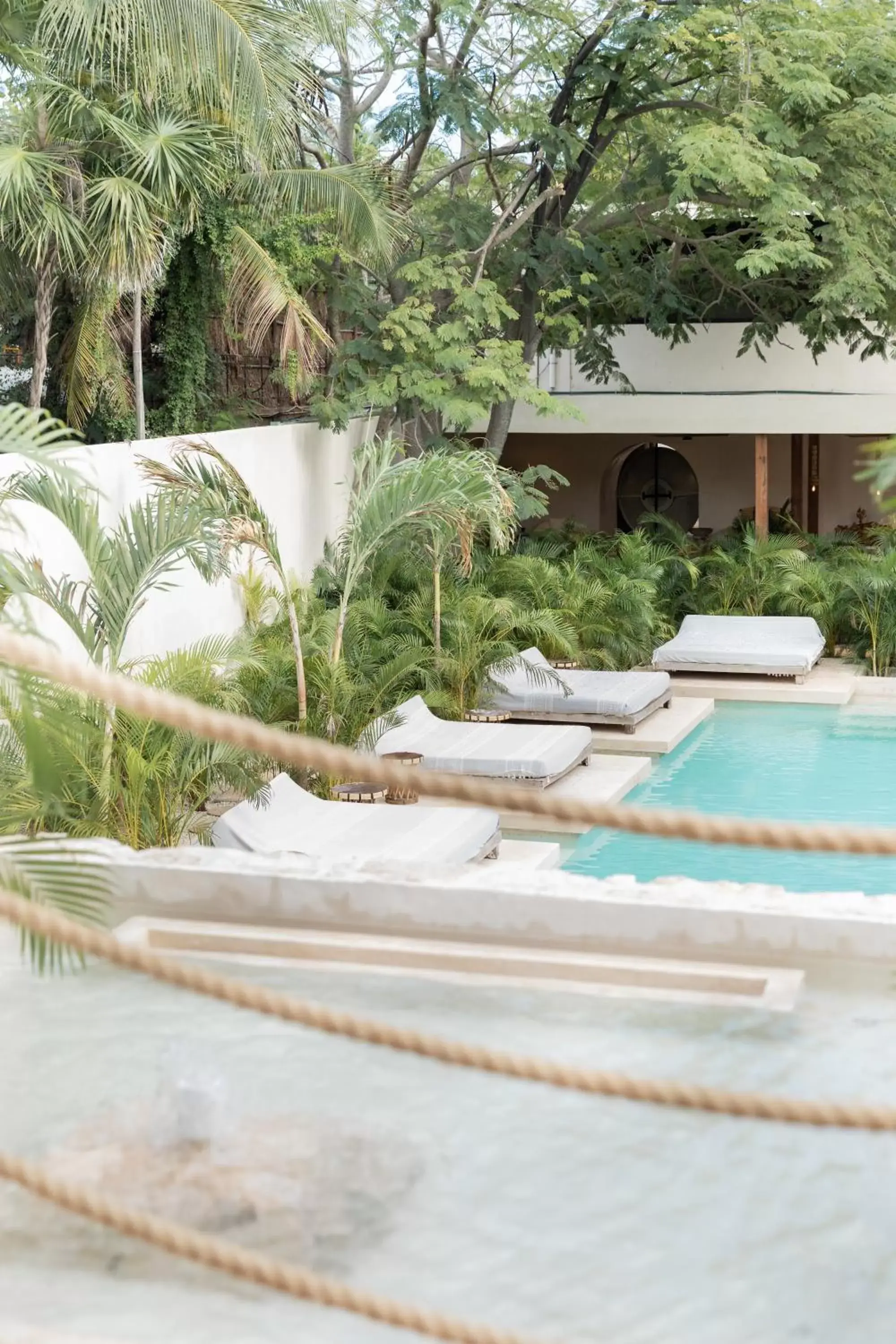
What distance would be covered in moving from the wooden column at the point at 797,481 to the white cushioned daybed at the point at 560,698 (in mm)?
10603

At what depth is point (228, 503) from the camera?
11117 millimetres

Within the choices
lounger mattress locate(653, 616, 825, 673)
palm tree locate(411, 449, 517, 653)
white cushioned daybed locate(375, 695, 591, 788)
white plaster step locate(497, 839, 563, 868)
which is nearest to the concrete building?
lounger mattress locate(653, 616, 825, 673)

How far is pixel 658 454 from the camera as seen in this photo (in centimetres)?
2591

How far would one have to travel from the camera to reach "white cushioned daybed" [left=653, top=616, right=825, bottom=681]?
15773mm

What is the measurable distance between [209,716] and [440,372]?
1450 cm

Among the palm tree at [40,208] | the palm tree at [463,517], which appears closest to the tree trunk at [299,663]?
the palm tree at [463,517]

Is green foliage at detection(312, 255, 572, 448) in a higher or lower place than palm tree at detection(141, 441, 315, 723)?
higher

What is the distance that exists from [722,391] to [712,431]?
9.84ft

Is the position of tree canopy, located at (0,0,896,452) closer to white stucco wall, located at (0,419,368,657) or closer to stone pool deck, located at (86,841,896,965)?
white stucco wall, located at (0,419,368,657)

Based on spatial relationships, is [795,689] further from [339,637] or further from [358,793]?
[358,793]

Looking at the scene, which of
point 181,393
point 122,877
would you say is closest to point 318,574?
point 181,393

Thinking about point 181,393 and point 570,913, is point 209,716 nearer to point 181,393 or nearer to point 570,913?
point 570,913

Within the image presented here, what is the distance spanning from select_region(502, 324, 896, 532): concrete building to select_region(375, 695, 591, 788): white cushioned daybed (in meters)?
5.35

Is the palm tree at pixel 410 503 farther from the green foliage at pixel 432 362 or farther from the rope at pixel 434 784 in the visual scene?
the rope at pixel 434 784
